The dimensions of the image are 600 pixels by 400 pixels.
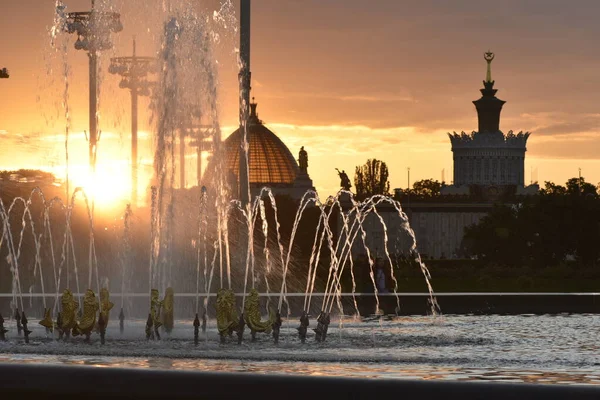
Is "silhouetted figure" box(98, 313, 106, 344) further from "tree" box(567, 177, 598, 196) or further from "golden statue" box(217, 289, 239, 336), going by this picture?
"tree" box(567, 177, 598, 196)

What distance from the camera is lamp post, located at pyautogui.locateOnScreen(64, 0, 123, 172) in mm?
44188

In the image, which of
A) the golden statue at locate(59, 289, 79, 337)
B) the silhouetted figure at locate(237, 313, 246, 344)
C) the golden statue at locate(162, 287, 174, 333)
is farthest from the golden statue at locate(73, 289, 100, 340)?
the silhouetted figure at locate(237, 313, 246, 344)

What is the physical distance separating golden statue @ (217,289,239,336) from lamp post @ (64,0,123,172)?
72.2 ft

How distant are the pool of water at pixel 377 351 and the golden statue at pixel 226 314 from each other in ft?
0.92

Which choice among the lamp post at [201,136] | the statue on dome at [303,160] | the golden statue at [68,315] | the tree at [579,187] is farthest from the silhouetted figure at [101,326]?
the statue on dome at [303,160]

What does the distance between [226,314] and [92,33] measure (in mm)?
29177

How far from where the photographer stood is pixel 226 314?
21.0 m

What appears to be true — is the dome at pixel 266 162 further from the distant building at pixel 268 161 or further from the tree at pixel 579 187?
the tree at pixel 579 187

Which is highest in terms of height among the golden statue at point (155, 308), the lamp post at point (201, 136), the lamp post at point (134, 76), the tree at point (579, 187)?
the lamp post at point (134, 76)

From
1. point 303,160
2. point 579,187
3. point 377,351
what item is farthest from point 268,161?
point 377,351

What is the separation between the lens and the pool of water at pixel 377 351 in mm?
16422

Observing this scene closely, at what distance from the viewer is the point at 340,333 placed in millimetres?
23219

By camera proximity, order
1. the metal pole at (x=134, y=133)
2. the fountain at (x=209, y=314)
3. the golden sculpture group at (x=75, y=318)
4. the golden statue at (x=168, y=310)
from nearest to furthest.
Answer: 1. the fountain at (x=209, y=314)
2. the golden sculpture group at (x=75, y=318)
3. the golden statue at (x=168, y=310)
4. the metal pole at (x=134, y=133)

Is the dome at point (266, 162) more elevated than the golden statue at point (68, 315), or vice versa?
the dome at point (266, 162)
